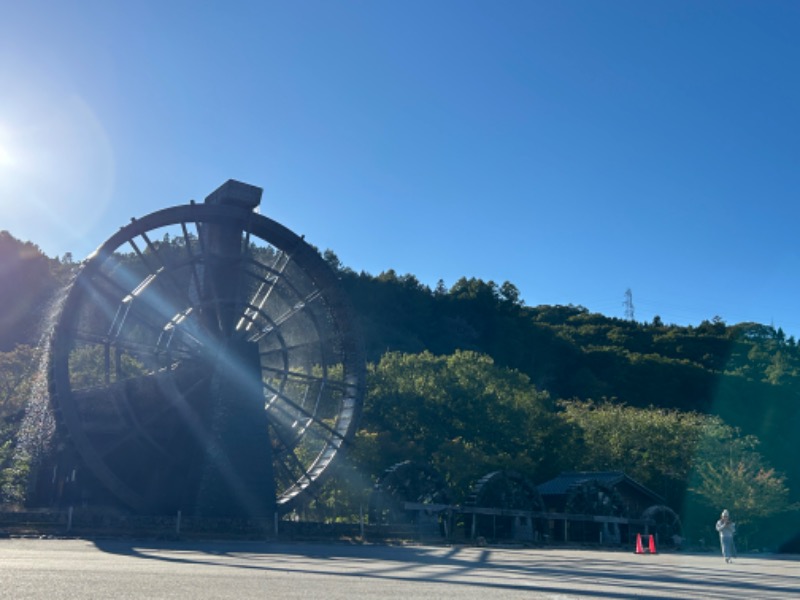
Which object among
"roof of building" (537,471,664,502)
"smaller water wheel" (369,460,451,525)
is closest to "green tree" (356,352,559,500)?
"roof of building" (537,471,664,502)

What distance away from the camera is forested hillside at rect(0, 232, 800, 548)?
30.1 meters

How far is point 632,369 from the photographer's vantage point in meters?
61.7

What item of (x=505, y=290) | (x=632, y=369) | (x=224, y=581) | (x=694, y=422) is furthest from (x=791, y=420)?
(x=224, y=581)

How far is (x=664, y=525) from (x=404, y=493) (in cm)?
1311

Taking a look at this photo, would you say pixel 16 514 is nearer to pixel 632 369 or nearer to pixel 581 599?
pixel 581 599

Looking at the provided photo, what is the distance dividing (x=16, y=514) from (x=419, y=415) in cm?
1907

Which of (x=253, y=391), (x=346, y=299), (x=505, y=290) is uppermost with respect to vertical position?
(x=505, y=290)

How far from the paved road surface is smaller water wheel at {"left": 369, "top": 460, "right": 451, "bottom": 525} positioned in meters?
8.67

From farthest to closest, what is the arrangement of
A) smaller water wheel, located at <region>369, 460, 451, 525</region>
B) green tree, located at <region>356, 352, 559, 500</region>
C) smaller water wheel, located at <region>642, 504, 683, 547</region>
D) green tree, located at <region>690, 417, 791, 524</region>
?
green tree, located at <region>690, 417, 791, 524</region> < smaller water wheel, located at <region>642, 504, 683, 547</region> < green tree, located at <region>356, 352, 559, 500</region> < smaller water wheel, located at <region>369, 460, 451, 525</region>

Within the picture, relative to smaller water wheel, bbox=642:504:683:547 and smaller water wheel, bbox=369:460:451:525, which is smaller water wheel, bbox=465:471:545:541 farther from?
smaller water wheel, bbox=642:504:683:547

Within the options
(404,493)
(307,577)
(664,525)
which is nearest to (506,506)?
(404,493)

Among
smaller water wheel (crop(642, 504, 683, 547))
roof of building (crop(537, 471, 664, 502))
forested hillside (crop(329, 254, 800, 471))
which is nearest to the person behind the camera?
roof of building (crop(537, 471, 664, 502))

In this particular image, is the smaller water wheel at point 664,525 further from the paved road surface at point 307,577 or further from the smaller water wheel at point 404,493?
the paved road surface at point 307,577

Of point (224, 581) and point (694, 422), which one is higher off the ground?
point (694, 422)
